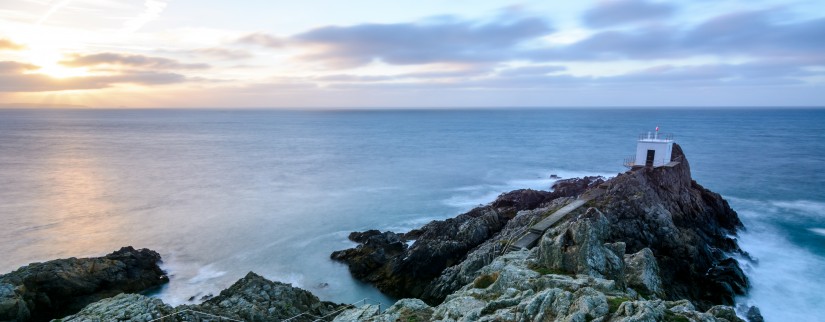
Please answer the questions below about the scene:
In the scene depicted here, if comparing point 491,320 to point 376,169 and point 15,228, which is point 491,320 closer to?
point 15,228

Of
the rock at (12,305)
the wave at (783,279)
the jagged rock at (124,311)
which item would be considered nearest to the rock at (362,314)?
the jagged rock at (124,311)

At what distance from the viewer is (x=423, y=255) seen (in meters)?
25.2

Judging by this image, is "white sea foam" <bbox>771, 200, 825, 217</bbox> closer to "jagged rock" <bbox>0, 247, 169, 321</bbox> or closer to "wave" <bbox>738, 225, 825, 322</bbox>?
"wave" <bbox>738, 225, 825, 322</bbox>

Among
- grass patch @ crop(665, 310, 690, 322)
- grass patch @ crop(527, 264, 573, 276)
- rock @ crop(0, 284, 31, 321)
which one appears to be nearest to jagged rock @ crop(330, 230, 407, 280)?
grass patch @ crop(527, 264, 573, 276)

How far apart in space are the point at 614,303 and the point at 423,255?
1391 cm

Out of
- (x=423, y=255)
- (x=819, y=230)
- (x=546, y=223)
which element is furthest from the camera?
(x=819, y=230)

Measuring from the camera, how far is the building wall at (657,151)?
36.6m

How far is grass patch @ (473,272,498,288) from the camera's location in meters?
16.5

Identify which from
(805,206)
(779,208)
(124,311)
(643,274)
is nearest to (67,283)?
(124,311)

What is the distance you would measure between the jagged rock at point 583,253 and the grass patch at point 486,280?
1964 millimetres

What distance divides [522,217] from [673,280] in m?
8.46

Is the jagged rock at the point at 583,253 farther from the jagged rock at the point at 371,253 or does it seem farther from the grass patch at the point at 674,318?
the jagged rock at the point at 371,253

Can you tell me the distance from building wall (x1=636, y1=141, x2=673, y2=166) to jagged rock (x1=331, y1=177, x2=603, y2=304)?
1269cm

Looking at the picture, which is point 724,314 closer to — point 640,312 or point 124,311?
point 640,312
